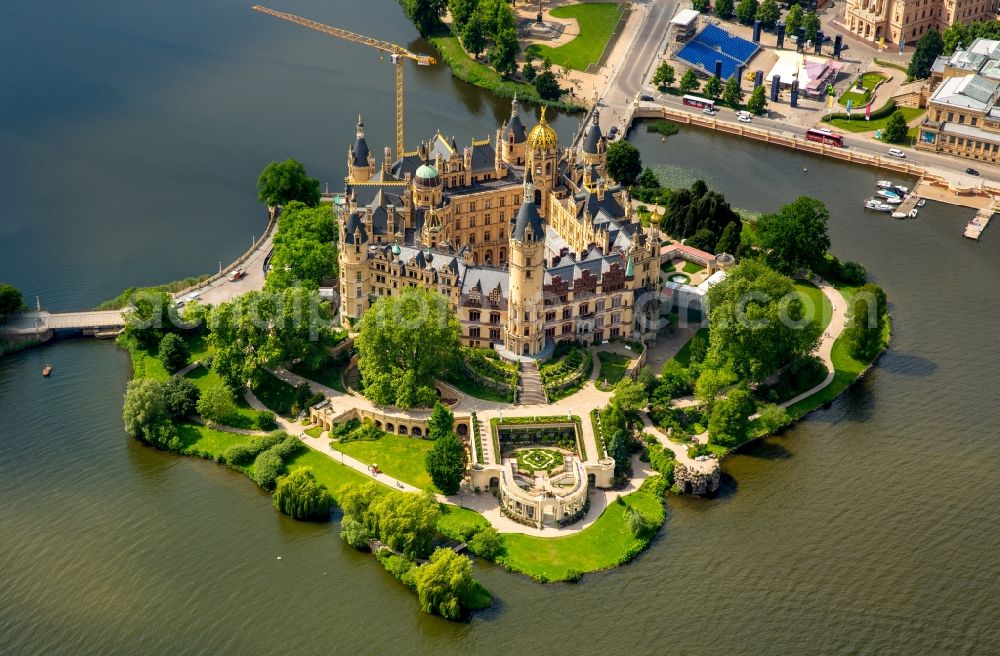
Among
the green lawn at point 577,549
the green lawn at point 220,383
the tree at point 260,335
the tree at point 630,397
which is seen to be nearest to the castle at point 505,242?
the tree at point 260,335

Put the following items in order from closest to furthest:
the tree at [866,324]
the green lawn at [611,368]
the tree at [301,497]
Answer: the tree at [301,497], the green lawn at [611,368], the tree at [866,324]

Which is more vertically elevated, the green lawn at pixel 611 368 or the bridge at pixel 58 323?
the green lawn at pixel 611 368

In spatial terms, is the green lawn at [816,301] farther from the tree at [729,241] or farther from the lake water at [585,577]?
the lake water at [585,577]

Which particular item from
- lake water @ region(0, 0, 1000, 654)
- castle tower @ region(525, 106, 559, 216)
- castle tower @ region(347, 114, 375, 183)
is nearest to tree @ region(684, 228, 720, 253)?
castle tower @ region(525, 106, 559, 216)

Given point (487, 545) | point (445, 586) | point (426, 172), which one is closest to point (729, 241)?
point (426, 172)

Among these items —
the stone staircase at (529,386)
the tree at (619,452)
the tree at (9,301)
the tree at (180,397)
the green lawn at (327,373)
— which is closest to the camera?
the tree at (619,452)

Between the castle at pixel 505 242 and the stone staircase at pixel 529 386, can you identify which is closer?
the stone staircase at pixel 529 386

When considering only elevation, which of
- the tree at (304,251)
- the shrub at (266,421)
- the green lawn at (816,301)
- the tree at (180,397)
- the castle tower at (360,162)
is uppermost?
the castle tower at (360,162)

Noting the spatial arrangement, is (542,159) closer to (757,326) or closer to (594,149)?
(594,149)
